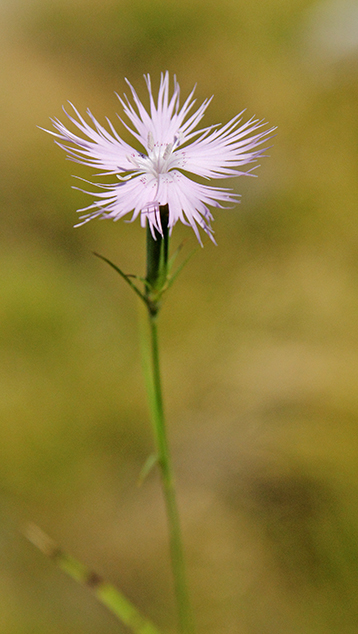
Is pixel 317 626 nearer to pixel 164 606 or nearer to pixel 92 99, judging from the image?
pixel 164 606

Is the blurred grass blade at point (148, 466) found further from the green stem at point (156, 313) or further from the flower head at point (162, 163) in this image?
the flower head at point (162, 163)

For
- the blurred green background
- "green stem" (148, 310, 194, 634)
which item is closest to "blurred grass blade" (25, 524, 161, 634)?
"green stem" (148, 310, 194, 634)

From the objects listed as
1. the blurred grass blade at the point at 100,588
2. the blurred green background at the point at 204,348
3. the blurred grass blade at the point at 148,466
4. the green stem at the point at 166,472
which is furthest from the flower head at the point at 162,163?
the blurred green background at the point at 204,348

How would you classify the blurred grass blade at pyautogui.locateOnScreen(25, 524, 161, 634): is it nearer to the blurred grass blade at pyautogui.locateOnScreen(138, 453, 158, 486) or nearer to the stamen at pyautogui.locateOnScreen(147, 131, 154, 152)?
the blurred grass blade at pyautogui.locateOnScreen(138, 453, 158, 486)

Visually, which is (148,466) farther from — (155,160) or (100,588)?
(155,160)

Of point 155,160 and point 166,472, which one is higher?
point 155,160

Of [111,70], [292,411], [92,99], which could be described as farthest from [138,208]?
[111,70]

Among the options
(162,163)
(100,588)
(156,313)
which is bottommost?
(100,588)

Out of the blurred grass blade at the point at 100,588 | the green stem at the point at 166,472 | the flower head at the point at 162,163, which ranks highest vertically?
the flower head at the point at 162,163

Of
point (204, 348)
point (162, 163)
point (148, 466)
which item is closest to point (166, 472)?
point (148, 466)
